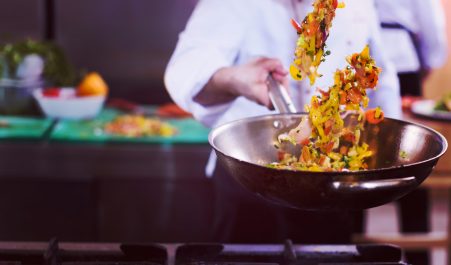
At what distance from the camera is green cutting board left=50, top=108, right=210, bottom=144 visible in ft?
7.68

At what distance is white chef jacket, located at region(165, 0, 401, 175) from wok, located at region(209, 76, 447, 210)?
0.58 metres

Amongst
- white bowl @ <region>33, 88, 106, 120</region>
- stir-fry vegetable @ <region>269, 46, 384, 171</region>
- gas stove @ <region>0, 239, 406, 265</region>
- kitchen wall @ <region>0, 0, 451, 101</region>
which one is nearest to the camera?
stir-fry vegetable @ <region>269, 46, 384, 171</region>

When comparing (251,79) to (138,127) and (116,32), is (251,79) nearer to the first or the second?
(138,127)

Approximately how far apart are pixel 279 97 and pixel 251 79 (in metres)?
0.15

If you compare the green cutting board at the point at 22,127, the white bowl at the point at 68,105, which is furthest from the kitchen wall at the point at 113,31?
the green cutting board at the point at 22,127

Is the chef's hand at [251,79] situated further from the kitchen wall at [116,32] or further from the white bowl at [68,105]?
the kitchen wall at [116,32]

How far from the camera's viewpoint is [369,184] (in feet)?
3.09

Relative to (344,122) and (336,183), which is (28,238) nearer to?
(344,122)

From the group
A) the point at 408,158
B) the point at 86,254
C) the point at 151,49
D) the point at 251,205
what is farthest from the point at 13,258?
the point at 151,49

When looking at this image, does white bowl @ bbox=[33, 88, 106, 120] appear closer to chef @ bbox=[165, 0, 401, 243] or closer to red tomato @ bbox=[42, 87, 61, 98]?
red tomato @ bbox=[42, 87, 61, 98]

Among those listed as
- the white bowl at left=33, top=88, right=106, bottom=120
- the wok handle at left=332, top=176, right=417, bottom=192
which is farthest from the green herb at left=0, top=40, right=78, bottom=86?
the wok handle at left=332, top=176, right=417, bottom=192

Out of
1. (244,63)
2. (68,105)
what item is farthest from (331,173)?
(68,105)

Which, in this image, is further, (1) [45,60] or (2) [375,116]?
(1) [45,60]

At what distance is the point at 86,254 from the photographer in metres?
1.27
